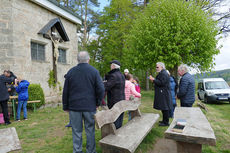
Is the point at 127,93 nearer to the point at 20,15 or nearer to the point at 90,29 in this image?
the point at 20,15

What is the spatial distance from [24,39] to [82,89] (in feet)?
23.5

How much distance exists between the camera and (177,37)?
30.3ft

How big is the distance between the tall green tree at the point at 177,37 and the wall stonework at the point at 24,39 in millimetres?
5914

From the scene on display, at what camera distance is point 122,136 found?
9.11 ft

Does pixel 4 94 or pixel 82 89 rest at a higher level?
pixel 82 89

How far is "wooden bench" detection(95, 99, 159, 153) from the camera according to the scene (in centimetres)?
242

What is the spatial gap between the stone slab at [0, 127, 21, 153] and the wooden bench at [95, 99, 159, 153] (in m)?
2.17

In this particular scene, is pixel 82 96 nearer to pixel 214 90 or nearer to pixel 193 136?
A: pixel 193 136

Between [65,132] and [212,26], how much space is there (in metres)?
10.9

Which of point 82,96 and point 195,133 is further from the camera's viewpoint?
point 82,96

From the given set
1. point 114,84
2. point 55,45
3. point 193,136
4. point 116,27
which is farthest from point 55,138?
point 116,27

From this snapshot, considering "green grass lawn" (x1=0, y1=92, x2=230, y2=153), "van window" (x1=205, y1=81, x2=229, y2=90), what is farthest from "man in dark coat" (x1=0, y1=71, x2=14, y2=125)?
"van window" (x1=205, y1=81, x2=229, y2=90)

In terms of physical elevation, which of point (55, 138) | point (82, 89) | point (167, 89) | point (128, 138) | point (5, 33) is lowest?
point (55, 138)

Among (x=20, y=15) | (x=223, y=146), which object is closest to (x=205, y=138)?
(x=223, y=146)
